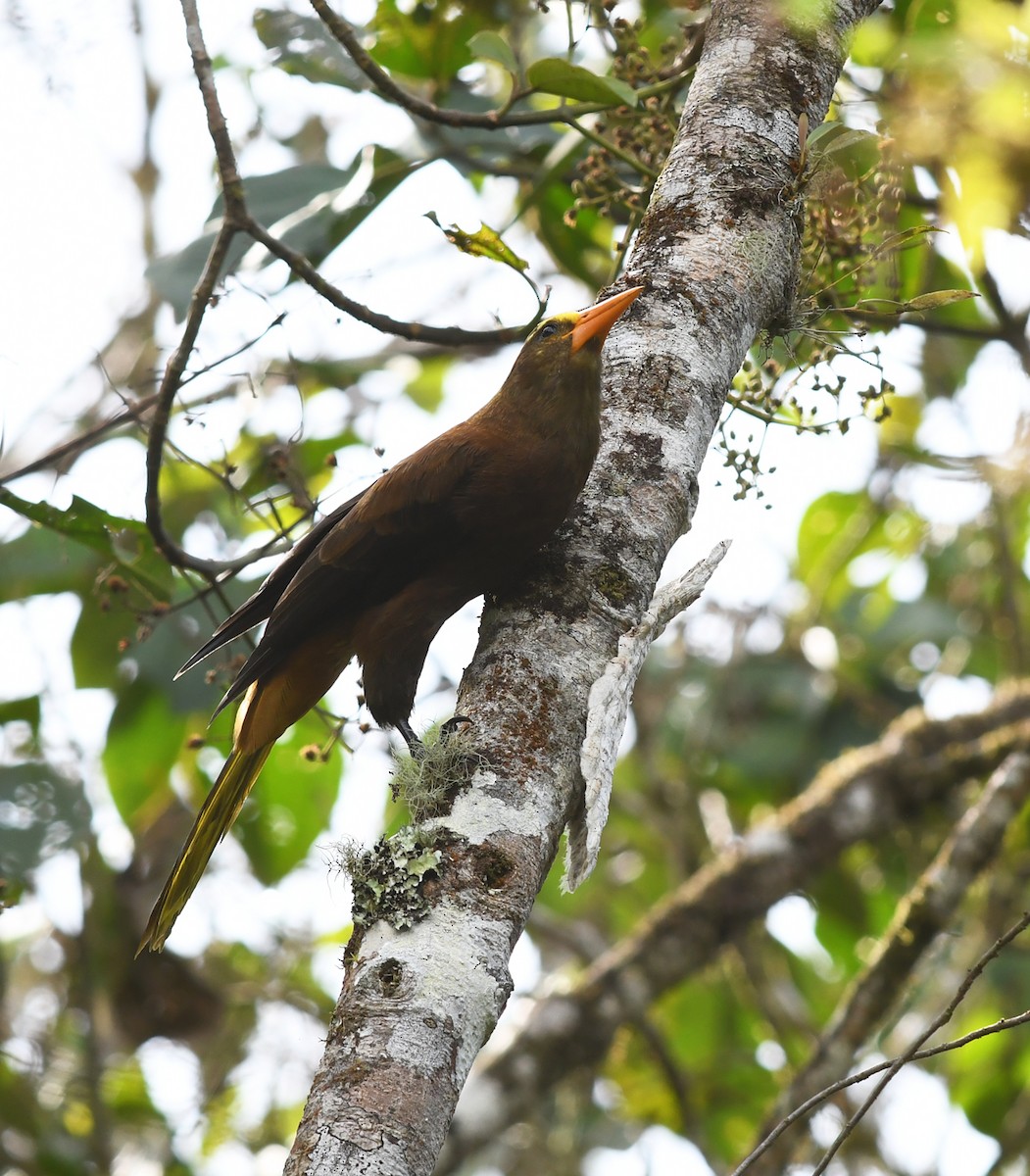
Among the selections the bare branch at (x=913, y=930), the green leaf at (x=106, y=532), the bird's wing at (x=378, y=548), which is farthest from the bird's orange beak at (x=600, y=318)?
the bare branch at (x=913, y=930)

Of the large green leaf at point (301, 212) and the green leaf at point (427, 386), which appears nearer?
the large green leaf at point (301, 212)

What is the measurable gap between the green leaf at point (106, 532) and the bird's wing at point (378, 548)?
1.13 ft

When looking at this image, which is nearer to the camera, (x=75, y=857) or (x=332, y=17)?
(x=332, y=17)

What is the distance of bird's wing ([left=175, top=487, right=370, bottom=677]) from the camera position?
2.93 meters

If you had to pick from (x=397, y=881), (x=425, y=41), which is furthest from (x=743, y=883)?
(x=397, y=881)

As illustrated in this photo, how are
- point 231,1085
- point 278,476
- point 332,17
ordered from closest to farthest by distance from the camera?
point 332,17 → point 278,476 → point 231,1085

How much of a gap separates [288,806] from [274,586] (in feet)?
5.29

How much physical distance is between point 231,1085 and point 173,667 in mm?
2413

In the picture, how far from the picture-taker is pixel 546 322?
9.03 feet

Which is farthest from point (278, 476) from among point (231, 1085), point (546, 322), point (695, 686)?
point (231, 1085)

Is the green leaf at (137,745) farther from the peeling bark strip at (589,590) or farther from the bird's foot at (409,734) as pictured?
the peeling bark strip at (589,590)

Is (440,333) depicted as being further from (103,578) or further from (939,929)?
(939,929)

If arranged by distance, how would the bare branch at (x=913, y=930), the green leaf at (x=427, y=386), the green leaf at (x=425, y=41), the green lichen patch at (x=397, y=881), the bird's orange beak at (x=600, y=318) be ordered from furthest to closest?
1. the green leaf at (x=427, y=386)
2. the bare branch at (x=913, y=930)
3. the green leaf at (x=425, y=41)
4. the bird's orange beak at (x=600, y=318)
5. the green lichen patch at (x=397, y=881)

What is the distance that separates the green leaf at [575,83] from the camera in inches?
102
